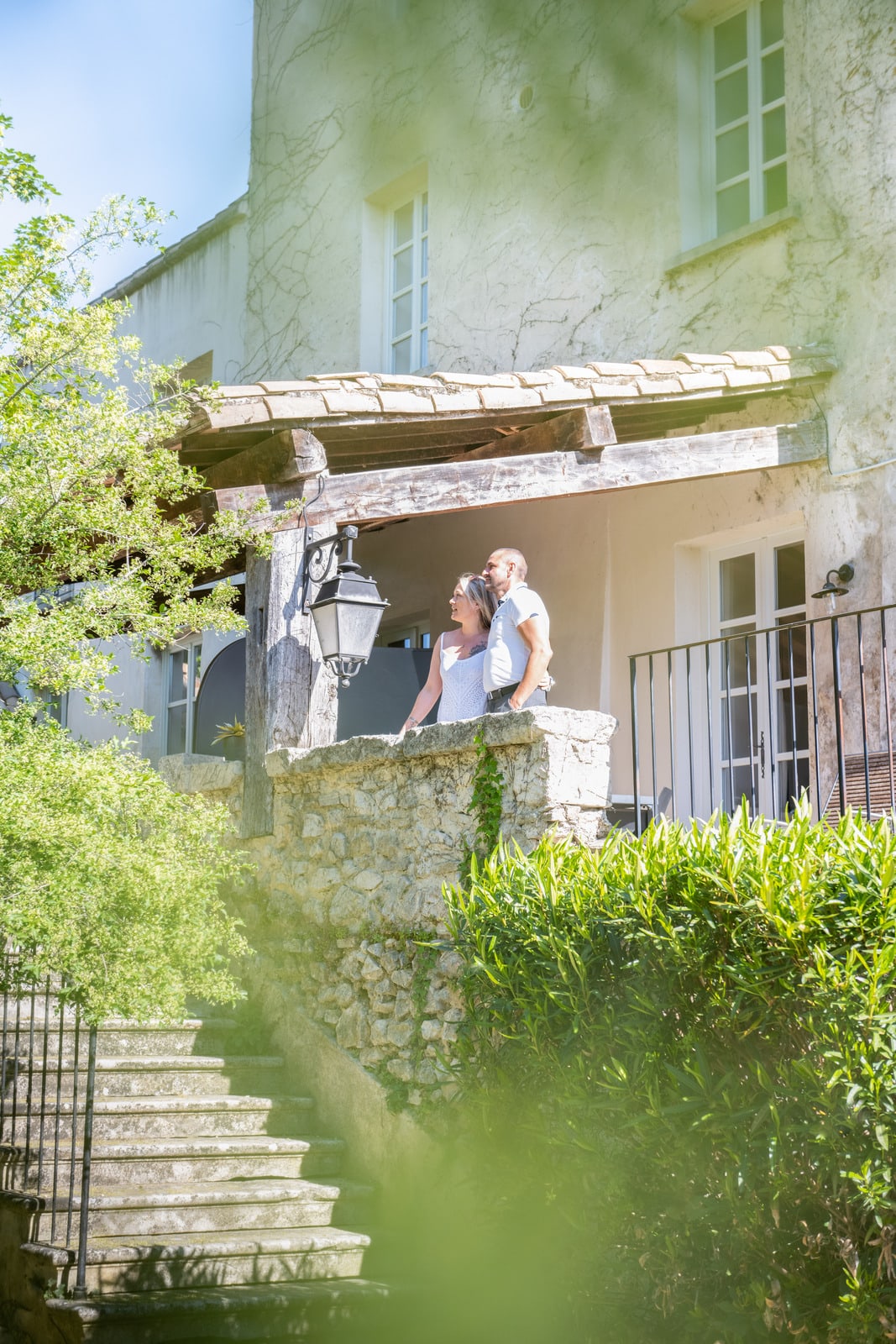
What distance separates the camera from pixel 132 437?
4.73 metres

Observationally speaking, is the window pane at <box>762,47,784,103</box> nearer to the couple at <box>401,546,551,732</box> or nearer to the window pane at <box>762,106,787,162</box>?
the window pane at <box>762,106,787,162</box>

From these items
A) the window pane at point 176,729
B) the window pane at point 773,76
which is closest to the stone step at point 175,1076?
the window pane at point 176,729

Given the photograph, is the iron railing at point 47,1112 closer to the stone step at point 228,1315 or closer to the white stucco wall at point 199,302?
the stone step at point 228,1315

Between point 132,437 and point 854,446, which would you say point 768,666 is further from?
point 132,437

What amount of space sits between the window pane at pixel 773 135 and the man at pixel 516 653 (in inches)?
141

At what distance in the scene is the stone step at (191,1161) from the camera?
5223 millimetres

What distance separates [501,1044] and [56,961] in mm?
1535

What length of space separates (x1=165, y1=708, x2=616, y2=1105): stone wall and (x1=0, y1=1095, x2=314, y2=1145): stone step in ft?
1.42

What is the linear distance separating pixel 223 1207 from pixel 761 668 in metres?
4.03

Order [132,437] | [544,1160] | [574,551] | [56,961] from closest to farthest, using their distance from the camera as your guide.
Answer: [56,961], [544,1160], [132,437], [574,551]

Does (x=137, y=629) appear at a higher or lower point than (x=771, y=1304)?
higher

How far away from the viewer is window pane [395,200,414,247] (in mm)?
10680

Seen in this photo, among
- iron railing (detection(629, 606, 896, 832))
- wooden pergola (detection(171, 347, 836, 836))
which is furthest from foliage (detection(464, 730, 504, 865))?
wooden pergola (detection(171, 347, 836, 836))

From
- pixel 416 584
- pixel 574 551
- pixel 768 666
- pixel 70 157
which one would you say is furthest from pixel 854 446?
pixel 70 157
